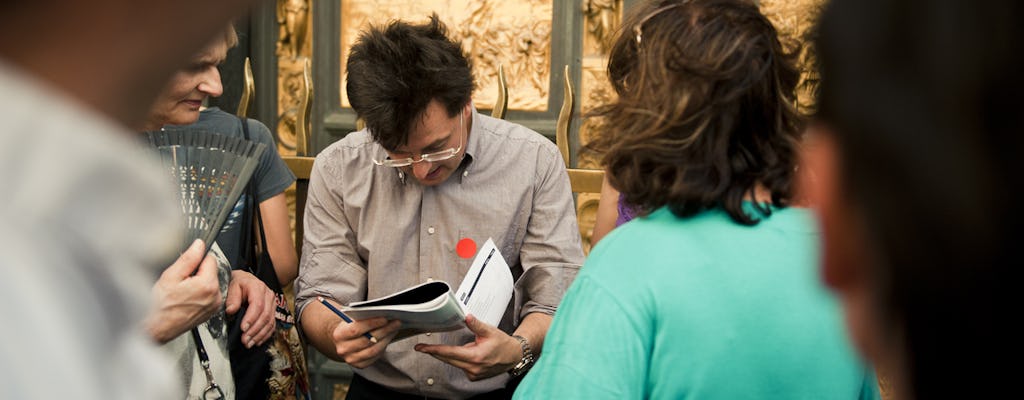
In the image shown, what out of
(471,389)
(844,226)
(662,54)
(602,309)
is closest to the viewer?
(844,226)

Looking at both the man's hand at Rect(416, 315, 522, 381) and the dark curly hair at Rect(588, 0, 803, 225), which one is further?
the man's hand at Rect(416, 315, 522, 381)

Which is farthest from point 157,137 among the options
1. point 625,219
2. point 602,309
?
point 602,309

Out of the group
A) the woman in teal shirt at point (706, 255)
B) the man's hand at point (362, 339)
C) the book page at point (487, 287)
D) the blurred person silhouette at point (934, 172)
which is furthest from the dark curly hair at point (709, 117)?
the blurred person silhouette at point (934, 172)

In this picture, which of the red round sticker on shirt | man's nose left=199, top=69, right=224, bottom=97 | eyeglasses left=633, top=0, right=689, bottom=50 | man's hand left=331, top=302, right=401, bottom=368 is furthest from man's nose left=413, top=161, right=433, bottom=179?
eyeglasses left=633, top=0, right=689, bottom=50

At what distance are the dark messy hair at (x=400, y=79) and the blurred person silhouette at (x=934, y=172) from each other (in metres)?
2.13

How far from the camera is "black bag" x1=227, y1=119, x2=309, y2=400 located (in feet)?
8.07

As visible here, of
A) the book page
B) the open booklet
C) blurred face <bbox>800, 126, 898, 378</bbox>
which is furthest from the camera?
the book page

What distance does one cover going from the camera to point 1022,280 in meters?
0.41

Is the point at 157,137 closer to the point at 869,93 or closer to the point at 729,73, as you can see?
the point at 729,73

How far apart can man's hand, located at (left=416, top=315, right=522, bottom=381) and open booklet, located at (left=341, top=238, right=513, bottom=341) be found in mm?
44

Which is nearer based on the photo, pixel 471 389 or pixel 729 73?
pixel 729 73

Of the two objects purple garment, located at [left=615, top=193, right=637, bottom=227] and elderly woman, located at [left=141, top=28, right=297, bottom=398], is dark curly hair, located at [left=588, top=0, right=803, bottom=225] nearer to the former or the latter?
purple garment, located at [left=615, top=193, right=637, bottom=227]

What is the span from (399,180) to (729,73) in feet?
4.38

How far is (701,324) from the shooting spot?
4.70 ft
